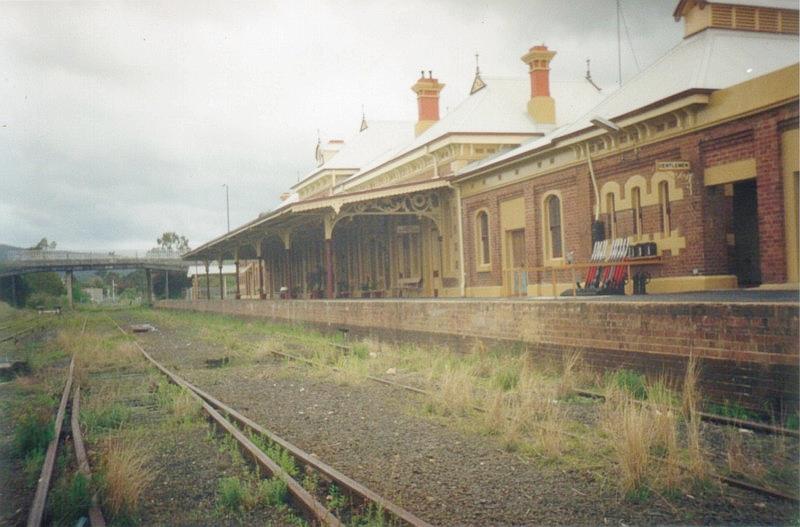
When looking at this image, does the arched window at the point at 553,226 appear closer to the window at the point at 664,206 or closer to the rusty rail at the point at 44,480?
the window at the point at 664,206

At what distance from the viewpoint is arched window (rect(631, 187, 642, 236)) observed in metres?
14.9

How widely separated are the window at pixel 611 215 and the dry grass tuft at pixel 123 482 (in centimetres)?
1234

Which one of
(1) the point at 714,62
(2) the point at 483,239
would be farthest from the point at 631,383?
(2) the point at 483,239

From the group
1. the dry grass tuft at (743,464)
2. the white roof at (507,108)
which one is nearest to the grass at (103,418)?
the dry grass tuft at (743,464)

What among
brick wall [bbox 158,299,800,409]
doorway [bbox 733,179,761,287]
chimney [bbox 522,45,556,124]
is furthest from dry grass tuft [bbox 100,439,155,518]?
chimney [bbox 522,45,556,124]

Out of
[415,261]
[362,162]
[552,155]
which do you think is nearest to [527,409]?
[552,155]

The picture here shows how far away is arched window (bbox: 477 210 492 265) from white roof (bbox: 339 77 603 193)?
14.8 feet

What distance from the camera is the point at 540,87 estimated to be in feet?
93.9

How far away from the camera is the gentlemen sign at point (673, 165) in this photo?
42.4 ft

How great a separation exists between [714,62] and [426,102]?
71.0 feet

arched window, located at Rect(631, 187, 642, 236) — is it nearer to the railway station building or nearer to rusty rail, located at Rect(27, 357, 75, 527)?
the railway station building

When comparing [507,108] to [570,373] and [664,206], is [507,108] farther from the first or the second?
[570,373]

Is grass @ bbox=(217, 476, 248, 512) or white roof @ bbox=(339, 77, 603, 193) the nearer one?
grass @ bbox=(217, 476, 248, 512)

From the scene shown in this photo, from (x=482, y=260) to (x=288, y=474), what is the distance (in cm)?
1741
